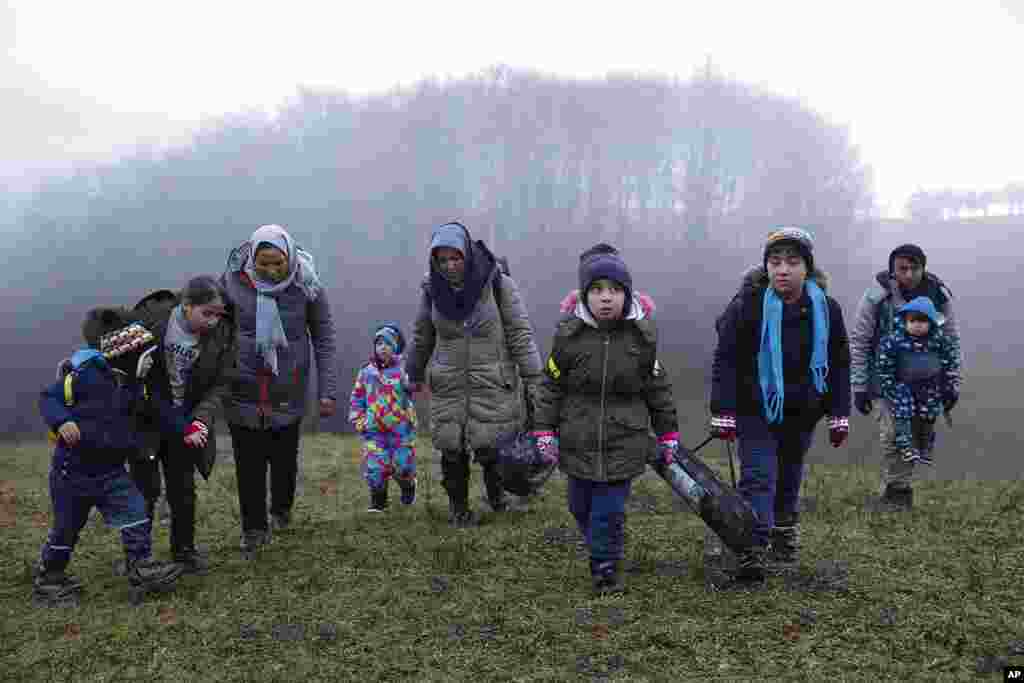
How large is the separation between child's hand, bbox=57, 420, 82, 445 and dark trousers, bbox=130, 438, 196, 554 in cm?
58

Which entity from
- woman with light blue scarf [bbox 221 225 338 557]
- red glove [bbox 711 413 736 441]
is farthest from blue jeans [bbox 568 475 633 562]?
woman with light blue scarf [bbox 221 225 338 557]

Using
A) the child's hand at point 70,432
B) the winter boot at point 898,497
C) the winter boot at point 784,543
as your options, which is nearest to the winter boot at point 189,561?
the child's hand at point 70,432

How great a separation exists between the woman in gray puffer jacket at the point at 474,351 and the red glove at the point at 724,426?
4.74 feet

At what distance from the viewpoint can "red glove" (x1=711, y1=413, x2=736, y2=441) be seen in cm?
397

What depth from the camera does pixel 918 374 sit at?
581 cm

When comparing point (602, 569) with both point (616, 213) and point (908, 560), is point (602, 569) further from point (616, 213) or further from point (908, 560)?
point (616, 213)

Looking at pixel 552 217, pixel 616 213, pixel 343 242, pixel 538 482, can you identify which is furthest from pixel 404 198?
pixel 538 482

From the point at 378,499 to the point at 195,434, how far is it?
2.64m

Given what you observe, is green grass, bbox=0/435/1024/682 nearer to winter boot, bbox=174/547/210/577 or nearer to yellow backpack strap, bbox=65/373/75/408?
winter boot, bbox=174/547/210/577

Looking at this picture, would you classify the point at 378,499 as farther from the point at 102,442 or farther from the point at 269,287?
the point at 102,442

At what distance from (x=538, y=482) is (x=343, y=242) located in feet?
163

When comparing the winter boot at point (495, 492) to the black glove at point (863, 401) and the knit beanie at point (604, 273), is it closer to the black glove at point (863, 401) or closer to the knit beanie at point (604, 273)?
the knit beanie at point (604, 273)

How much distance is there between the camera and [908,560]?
4.41m

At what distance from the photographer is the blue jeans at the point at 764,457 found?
13.4 feet
